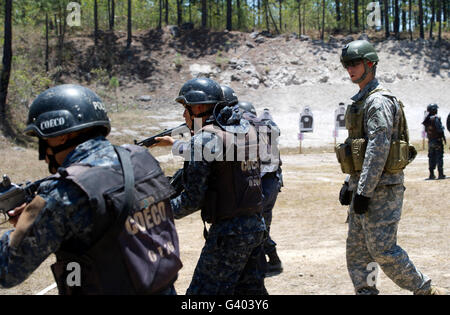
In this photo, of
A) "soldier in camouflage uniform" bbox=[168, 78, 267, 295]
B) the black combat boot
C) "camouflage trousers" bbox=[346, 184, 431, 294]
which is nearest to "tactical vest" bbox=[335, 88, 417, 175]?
"camouflage trousers" bbox=[346, 184, 431, 294]

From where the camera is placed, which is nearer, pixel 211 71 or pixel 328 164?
pixel 328 164

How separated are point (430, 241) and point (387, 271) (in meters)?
3.25

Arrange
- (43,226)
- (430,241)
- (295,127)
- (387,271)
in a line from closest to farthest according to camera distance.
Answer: (43,226) → (387,271) → (430,241) → (295,127)

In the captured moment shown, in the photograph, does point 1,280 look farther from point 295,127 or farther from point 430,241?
point 295,127

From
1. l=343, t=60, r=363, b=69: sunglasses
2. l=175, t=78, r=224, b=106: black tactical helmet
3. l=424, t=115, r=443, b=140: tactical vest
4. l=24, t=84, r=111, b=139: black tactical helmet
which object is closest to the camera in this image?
l=24, t=84, r=111, b=139: black tactical helmet

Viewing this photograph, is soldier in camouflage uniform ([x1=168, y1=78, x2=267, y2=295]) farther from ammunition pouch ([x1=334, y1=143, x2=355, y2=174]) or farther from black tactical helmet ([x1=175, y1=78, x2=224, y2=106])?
ammunition pouch ([x1=334, y1=143, x2=355, y2=174])

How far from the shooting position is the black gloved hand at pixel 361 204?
3.88 m

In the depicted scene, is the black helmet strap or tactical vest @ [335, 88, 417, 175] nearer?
the black helmet strap

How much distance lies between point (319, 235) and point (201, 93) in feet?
15.1

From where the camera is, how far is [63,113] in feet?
7.69

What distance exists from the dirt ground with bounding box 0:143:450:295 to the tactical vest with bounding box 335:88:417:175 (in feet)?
4.61

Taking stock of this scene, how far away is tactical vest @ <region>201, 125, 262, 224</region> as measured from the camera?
3268 mm
